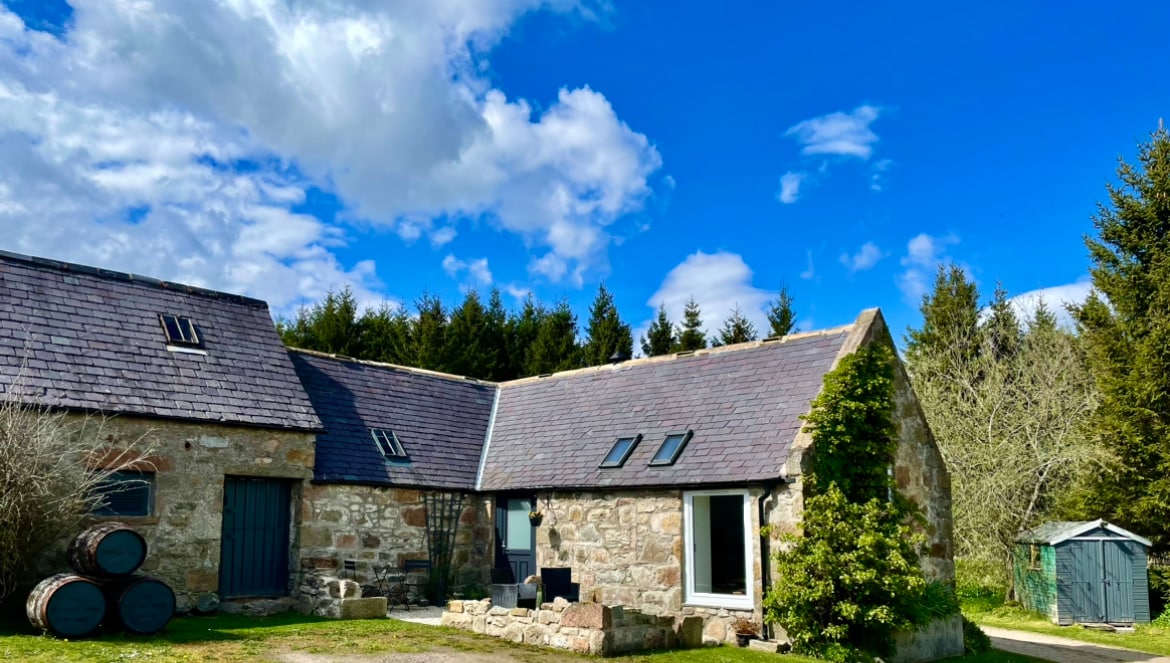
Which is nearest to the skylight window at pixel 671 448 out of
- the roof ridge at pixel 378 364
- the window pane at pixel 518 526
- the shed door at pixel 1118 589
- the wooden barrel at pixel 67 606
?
the window pane at pixel 518 526

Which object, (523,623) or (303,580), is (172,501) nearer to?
(303,580)

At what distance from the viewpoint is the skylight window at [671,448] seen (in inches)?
603

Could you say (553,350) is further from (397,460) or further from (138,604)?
(138,604)

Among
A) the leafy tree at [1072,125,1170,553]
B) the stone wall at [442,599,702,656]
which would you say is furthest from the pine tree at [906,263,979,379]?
the stone wall at [442,599,702,656]

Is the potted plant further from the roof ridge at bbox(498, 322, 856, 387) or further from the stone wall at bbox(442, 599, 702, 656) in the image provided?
the roof ridge at bbox(498, 322, 856, 387)

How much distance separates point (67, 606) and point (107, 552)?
2.63ft

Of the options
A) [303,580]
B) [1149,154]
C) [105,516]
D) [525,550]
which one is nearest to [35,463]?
[105,516]

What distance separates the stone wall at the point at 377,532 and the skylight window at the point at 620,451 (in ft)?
11.0

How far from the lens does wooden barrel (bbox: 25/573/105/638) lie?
10578mm

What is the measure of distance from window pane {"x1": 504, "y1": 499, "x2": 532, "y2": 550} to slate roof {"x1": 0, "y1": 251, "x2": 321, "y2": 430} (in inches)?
170

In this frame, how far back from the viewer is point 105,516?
42.8ft

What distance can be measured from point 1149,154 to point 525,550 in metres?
19.5

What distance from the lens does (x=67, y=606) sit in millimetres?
10703

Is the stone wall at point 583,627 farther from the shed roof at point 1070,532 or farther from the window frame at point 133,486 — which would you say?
the shed roof at point 1070,532
